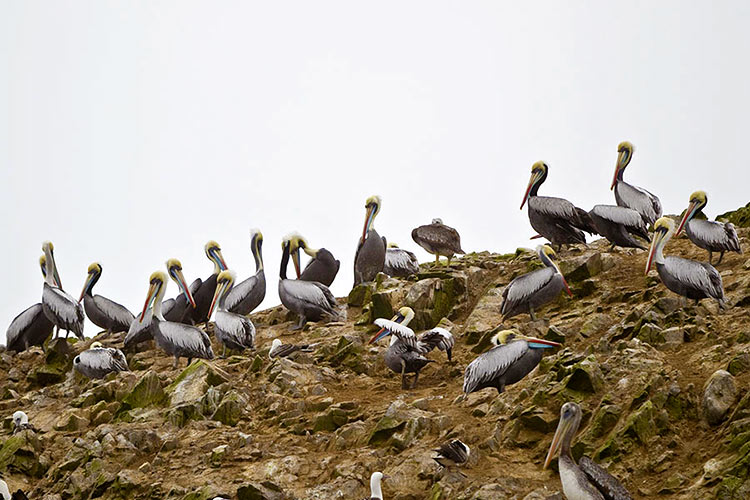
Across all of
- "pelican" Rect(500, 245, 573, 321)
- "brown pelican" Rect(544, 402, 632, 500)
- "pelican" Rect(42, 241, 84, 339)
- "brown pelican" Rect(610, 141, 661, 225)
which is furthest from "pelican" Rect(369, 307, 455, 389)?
"pelican" Rect(42, 241, 84, 339)

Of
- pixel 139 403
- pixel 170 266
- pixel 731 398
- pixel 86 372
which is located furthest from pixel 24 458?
pixel 731 398

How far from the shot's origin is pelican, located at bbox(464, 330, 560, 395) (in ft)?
32.2

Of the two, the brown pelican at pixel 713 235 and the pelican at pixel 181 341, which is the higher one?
the brown pelican at pixel 713 235

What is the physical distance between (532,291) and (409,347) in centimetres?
198

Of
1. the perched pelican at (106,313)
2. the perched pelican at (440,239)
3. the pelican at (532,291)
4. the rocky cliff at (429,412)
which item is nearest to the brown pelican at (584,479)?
the rocky cliff at (429,412)

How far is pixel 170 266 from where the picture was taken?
15.0 metres

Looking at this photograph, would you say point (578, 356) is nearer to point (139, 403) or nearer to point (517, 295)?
point (517, 295)

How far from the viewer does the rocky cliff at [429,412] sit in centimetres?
813

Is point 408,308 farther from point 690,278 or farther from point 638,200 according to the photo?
point 638,200


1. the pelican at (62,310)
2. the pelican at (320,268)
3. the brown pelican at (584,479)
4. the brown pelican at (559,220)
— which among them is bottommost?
the pelican at (62,310)

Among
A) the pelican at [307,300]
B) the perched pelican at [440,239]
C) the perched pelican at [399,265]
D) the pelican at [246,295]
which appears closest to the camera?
the pelican at [307,300]

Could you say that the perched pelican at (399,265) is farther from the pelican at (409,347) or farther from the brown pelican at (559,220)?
the pelican at (409,347)

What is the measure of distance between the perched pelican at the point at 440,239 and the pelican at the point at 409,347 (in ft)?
14.5

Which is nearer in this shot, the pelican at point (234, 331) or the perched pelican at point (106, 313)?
the pelican at point (234, 331)
